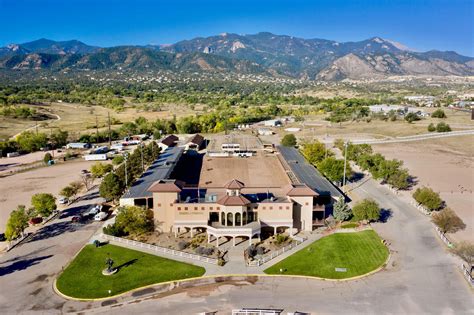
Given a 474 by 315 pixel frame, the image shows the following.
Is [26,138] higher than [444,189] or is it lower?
higher

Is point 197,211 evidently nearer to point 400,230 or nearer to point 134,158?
point 400,230

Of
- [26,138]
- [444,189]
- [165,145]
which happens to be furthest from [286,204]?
[26,138]

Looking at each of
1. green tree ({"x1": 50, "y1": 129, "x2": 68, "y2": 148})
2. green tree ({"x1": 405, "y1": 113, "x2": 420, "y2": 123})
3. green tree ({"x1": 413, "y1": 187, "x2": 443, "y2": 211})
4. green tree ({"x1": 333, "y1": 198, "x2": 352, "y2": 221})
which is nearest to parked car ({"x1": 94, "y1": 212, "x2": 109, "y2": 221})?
green tree ({"x1": 333, "y1": 198, "x2": 352, "y2": 221})

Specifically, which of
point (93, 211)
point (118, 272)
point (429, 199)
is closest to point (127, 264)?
point (118, 272)

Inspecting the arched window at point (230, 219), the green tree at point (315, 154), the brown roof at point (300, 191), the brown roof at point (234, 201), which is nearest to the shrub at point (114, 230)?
the brown roof at point (234, 201)

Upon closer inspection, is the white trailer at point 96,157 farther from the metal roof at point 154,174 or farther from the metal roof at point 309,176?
the metal roof at point 309,176
